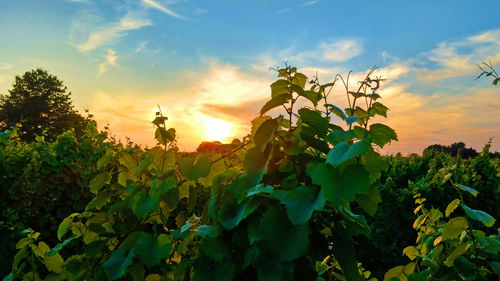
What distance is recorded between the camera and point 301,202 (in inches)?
46.0

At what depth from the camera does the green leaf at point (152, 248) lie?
4.97 feet

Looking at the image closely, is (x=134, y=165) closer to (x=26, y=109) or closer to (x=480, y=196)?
(x=480, y=196)

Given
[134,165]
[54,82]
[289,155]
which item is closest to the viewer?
[289,155]

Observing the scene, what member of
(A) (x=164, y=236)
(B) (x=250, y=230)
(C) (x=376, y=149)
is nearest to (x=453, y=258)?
(C) (x=376, y=149)

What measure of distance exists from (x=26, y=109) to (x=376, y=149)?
156ft

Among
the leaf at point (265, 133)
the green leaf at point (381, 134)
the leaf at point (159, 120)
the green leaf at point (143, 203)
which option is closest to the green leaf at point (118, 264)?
the green leaf at point (143, 203)

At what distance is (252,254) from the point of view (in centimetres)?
126

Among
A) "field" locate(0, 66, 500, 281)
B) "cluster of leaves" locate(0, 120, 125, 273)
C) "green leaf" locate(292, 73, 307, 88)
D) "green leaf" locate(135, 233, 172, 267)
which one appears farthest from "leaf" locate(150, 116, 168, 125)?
"cluster of leaves" locate(0, 120, 125, 273)

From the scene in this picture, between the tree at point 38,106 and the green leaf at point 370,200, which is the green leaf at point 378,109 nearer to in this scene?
the green leaf at point 370,200

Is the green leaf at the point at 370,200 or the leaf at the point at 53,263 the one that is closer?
the green leaf at the point at 370,200

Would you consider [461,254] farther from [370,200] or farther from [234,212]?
[234,212]

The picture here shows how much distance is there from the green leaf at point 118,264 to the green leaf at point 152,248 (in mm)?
51

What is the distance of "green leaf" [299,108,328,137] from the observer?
1.44 m

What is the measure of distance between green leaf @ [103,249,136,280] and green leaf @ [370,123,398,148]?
1.08 m
